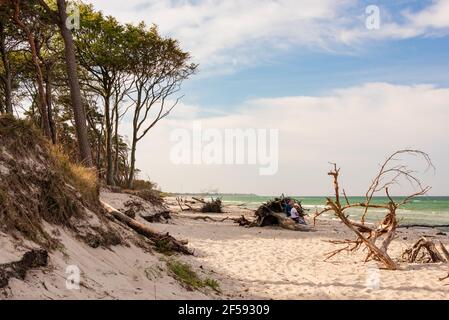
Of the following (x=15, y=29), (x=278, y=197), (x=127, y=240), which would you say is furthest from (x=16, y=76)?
(x=127, y=240)

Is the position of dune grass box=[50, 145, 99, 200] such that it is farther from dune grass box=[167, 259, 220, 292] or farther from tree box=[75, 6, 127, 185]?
tree box=[75, 6, 127, 185]

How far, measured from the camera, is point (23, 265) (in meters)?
4.79

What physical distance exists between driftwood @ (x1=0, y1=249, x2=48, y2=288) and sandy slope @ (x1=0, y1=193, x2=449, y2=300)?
78 millimetres

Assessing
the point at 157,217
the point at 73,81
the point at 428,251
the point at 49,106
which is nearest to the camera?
the point at 428,251

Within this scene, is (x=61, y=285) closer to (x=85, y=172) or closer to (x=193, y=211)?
(x=85, y=172)

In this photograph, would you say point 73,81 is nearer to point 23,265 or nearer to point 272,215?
point 272,215

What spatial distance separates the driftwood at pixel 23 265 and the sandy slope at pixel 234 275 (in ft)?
0.26

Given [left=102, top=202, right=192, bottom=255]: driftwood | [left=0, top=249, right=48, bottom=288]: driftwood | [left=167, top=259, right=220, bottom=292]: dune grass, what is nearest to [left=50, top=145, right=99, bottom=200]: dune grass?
[left=102, top=202, right=192, bottom=255]: driftwood

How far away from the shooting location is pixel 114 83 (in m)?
27.1

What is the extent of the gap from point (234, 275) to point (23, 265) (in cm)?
522

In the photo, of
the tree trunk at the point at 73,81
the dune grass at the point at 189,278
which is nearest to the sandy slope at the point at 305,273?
the dune grass at the point at 189,278

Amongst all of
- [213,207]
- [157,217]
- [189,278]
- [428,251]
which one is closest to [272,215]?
[157,217]

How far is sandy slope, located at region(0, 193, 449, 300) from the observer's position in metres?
5.11

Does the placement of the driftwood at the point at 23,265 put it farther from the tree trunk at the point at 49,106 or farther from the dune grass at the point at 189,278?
the tree trunk at the point at 49,106
